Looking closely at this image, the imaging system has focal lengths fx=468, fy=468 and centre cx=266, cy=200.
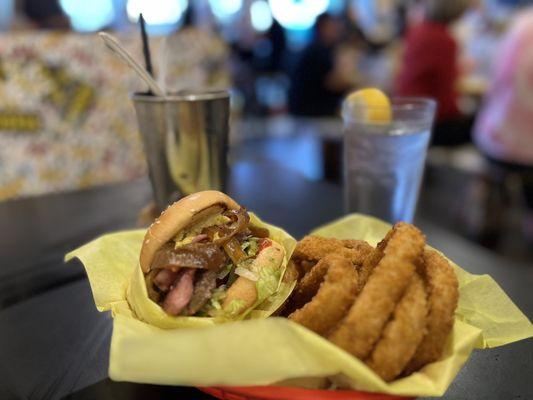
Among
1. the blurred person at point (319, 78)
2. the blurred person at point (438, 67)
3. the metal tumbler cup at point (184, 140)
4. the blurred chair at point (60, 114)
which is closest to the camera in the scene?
the metal tumbler cup at point (184, 140)

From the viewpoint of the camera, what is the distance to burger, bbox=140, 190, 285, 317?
33.2 inches

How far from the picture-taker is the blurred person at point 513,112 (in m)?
3.00

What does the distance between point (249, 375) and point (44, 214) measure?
4.28ft

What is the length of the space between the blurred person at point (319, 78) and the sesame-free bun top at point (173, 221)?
21.2 ft

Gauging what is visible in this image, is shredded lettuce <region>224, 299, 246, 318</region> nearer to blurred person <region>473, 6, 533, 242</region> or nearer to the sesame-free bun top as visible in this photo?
the sesame-free bun top

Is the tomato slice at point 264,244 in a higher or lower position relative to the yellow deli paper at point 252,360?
higher

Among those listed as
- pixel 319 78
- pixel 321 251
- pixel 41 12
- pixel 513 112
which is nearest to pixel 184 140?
pixel 321 251

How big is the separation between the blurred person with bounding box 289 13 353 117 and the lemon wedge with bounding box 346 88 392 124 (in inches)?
232

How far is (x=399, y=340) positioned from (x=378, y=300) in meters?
0.07

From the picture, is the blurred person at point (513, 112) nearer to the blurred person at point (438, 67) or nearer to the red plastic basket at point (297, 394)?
the blurred person at point (438, 67)

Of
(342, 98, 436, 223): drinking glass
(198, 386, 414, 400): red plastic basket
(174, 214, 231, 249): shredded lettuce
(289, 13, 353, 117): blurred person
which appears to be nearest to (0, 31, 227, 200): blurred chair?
(342, 98, 436, 223): drinking glass

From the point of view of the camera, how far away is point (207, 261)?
851 millimetres

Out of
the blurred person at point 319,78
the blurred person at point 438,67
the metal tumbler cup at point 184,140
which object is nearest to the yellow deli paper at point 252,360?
the metal tumbler cup at point 184,140

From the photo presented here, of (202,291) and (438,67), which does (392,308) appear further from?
(438,67)
